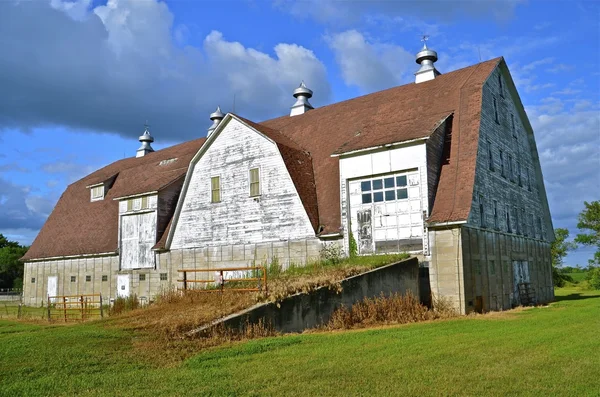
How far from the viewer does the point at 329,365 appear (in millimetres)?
10031

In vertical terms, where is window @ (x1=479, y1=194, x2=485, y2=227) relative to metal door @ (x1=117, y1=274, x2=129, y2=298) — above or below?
above

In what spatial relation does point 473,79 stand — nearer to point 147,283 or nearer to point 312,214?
point 312,214

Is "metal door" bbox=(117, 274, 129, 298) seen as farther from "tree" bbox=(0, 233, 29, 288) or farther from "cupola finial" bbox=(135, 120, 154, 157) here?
"tree" bbox=(0, 233, 29, 288)

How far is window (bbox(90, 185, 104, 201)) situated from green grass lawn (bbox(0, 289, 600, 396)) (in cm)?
2446

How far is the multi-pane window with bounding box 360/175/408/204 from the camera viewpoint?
21375mm

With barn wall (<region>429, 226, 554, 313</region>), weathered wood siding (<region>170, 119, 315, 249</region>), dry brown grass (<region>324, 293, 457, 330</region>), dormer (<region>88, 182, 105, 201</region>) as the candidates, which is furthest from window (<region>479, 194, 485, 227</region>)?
dormer (<region>88, 182, 105, 201</region>)

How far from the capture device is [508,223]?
25.2 m

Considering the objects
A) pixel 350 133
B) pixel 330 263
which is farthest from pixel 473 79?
pixel 330 263

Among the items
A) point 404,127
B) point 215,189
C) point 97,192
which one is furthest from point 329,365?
point 97,192

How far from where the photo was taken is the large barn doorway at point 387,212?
21.0 m

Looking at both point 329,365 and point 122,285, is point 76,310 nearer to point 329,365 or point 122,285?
point 122,285

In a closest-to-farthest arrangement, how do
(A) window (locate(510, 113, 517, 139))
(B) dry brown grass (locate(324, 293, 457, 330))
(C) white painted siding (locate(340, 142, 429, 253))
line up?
(B) dry brown grass (locate(324, 293, 457, 330))
(C) white painted siding (locate(340, 142, 429, 253))
(A) window (locate(510, 113, 517, 139))

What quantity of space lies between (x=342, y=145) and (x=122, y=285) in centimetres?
1656

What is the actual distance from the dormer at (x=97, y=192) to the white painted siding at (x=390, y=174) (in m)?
21.3
